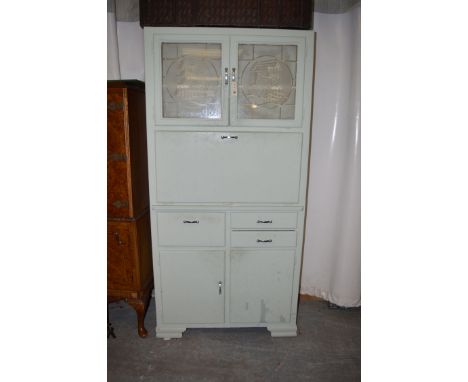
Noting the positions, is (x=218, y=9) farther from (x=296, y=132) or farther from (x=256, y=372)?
(x=256, y=372)

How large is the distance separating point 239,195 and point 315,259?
3.68 feet

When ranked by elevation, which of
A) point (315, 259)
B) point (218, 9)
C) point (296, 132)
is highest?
point (218, 9)

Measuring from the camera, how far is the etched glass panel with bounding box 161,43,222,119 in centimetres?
184

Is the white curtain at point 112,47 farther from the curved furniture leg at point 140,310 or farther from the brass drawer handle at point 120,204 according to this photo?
the curved furniture leg at point 140,310

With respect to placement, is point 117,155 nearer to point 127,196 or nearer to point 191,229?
point 127,196

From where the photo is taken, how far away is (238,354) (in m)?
2.04

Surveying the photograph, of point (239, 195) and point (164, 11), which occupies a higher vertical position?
point (164, 11)

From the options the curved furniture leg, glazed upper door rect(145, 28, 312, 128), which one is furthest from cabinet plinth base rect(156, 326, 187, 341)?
glazed upper door rect(145, 28, 312, 128)

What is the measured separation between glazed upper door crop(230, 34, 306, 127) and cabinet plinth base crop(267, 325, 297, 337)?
1.41 m

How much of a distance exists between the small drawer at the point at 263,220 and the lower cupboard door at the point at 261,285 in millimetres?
174

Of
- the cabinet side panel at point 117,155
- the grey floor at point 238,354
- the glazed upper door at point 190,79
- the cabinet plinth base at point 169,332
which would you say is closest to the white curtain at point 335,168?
the grey floor at point 238,354

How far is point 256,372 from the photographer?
6.23 feet

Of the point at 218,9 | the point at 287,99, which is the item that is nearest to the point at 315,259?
the point at 287,99

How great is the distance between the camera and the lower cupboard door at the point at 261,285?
6.75 feet
